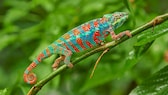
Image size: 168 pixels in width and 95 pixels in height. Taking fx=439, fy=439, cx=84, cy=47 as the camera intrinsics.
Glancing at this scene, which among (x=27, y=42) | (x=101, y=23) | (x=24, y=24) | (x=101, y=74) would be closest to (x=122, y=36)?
(x=101, y=23)

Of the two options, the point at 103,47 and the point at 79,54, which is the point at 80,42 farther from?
the point at 79,54

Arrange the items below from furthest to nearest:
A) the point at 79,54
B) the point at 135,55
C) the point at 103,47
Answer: the point at 79,54
the point at 135,55
the point at 103,47

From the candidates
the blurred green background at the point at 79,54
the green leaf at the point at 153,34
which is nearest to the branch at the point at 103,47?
the green leaf at the point at 153,34

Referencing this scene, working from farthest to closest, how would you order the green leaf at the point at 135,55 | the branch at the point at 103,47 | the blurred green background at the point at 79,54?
the blurred green background at the point at 79,54, the green leaf at the point at 135,55, the branch at the point at 103,47

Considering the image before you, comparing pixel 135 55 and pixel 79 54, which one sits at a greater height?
pixel 79 54

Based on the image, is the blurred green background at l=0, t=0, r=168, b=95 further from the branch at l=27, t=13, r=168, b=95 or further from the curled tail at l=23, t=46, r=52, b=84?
the branch at l=27, t=13, r=168, b=95

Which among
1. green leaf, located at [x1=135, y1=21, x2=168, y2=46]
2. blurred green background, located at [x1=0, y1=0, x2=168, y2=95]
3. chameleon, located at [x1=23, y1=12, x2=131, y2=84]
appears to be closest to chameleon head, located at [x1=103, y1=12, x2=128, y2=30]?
chameleon, located at [x1=23, y1=12, x2=131, y2=84]

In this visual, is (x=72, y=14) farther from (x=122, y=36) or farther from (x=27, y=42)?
(x=122, y=36)

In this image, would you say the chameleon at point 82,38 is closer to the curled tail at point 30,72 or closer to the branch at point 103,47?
the curled tail at point 30,72

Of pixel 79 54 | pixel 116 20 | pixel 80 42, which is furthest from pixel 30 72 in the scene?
pixel 79 54
